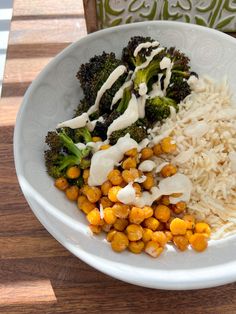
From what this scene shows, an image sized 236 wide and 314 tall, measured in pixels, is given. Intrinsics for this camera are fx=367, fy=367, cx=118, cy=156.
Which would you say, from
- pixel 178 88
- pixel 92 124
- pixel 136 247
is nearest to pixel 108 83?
pixel 92 124

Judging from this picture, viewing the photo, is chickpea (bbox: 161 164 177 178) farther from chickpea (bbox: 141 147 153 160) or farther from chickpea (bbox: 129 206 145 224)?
chickpea (bbox: 129 206 145 224)

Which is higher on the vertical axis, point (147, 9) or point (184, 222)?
point (147, 9)

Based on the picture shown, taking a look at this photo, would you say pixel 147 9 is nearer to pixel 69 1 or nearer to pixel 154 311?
pixel 69 1

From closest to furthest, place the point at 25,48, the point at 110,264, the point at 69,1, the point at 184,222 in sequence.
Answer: the point at 110,264 < the point at 184,222 < the point at 25,48 < the point at 69,1

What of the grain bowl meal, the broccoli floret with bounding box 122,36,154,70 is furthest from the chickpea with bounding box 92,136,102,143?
the broccoli floret with bounding box 122,36,154,70

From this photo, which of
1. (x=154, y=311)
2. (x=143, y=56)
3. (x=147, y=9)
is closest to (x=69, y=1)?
(x=147, y=9)

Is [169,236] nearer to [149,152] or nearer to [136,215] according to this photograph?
[136,215]

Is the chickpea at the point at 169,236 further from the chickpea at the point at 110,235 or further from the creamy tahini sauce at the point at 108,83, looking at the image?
the creamy tahini sauce at the point at 108,83
